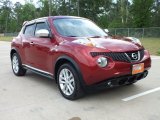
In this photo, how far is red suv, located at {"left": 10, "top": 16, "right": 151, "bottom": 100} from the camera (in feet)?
16.8

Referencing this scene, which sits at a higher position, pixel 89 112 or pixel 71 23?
pixel 71 23

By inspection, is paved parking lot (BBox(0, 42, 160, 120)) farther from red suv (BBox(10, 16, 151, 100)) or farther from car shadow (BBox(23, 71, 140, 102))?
red suv (BBox(10, 16, 151, 100))

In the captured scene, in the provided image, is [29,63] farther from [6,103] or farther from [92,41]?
[92,41]

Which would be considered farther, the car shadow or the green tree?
the green tree

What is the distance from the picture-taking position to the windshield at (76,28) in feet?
20.5

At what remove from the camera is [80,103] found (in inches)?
215

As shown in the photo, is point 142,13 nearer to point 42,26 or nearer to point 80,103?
point 42,26

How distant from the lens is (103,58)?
5074 millimetres

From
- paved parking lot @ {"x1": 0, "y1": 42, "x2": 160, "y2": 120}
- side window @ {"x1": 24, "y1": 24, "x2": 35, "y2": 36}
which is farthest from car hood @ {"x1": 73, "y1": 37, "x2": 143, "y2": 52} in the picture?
side window @ {"x1": 24, "y1": 24, "x2": 35, "y2": 36}

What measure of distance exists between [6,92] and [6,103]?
0.90 m

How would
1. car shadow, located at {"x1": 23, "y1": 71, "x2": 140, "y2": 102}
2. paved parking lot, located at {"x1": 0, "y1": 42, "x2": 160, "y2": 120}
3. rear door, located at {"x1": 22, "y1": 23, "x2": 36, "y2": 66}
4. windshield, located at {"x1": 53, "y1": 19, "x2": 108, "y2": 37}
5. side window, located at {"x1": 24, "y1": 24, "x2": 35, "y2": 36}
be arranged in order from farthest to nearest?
side window, located at {"x1": 24, "y1": 24, "x2": 35, "y2": 36}, rear door, located at {"x1": 22, "y1": 23, "x2": 36, "y2": 66}, windshield, located at {"x1": 53, "y1": 19, "x2": 108, "y2": 37}, car shadow, located at {"x1": 23, "y1": 71, "x2": 140, "y2": 102}, paved parking lot, located at {"x1": 0, "y1": 42, "x2": 160, "y2": 120}

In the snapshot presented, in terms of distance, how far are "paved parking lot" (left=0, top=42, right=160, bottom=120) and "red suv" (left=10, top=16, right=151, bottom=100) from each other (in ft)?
1.16

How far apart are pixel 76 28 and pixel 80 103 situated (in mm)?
1864

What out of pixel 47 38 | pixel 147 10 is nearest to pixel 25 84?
pixel 47 38
